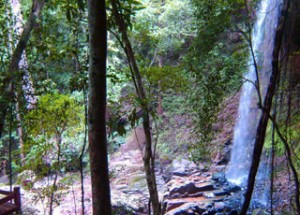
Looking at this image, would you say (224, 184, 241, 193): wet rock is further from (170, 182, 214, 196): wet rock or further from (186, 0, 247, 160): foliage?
(186, 0, 247, 160): foliage

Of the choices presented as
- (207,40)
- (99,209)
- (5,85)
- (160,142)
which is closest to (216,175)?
(160,142)

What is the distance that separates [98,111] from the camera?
2303mm

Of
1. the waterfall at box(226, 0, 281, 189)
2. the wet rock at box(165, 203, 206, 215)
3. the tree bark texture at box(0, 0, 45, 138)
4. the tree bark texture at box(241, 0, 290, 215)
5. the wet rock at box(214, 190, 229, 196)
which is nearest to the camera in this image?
the tree bark texture at box(241, 0, 290, 215)

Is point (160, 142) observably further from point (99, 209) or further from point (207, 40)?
point (99, 209)

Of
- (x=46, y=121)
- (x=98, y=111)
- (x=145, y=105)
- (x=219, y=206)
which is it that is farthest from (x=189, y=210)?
(x=98, y=111)

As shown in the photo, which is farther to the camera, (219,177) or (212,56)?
(219,177)

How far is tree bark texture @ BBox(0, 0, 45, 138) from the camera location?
14.0ft

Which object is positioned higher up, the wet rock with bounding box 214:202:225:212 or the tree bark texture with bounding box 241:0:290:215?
the tree bark texture with bounding box 241:0:290:215

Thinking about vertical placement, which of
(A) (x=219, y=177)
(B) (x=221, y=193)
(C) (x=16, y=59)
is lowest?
(B) (x=221, y=193)

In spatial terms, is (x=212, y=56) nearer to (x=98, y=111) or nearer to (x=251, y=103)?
(x=98, y=111)

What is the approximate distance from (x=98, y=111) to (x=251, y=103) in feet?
29.4

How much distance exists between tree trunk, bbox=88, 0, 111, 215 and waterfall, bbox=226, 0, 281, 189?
24.7ft

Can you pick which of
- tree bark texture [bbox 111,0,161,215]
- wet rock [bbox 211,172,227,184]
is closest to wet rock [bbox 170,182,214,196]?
wet rock [bbox 211,172,227,184]

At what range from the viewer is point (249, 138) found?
9.92 meters
